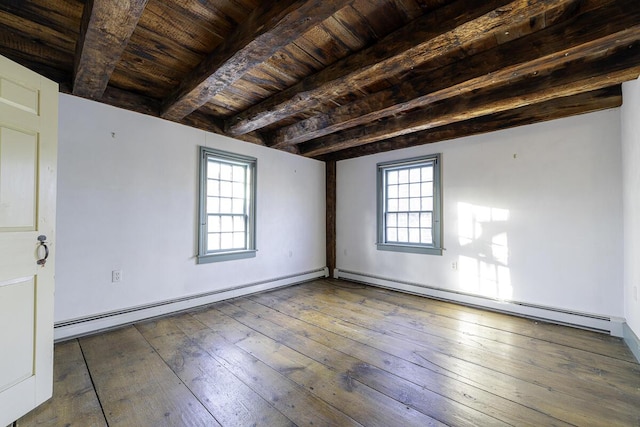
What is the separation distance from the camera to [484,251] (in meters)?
3.64

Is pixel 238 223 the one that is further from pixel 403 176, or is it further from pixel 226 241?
pixel 403 176

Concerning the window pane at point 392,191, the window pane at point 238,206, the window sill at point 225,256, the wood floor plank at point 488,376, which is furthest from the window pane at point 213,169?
the window pane at point 392,191

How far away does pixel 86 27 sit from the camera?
1713 mm

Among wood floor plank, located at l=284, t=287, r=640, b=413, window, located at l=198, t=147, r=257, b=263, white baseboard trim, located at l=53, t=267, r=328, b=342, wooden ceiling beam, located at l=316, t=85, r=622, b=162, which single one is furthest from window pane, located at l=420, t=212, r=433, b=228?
window, located at l=198, t=147, r=257, b=263

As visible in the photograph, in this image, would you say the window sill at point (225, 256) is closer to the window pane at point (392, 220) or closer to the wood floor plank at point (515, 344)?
the wood floor plank at point (515, 344)

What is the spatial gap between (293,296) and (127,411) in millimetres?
2579

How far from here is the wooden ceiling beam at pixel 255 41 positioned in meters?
→ 1.56

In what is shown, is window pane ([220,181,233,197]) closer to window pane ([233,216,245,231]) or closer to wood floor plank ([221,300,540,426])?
window pane ([233,216,245,231])

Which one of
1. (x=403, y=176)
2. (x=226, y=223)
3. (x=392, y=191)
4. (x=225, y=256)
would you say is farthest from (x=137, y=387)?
(x=403, y=176)

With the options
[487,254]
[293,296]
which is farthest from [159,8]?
[487,254]

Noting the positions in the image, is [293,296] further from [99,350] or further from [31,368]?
[31,368]

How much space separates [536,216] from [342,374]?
3.02m

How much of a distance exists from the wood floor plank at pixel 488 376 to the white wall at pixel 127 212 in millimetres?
1855

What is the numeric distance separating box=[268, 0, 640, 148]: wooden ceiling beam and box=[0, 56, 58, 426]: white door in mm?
2673
